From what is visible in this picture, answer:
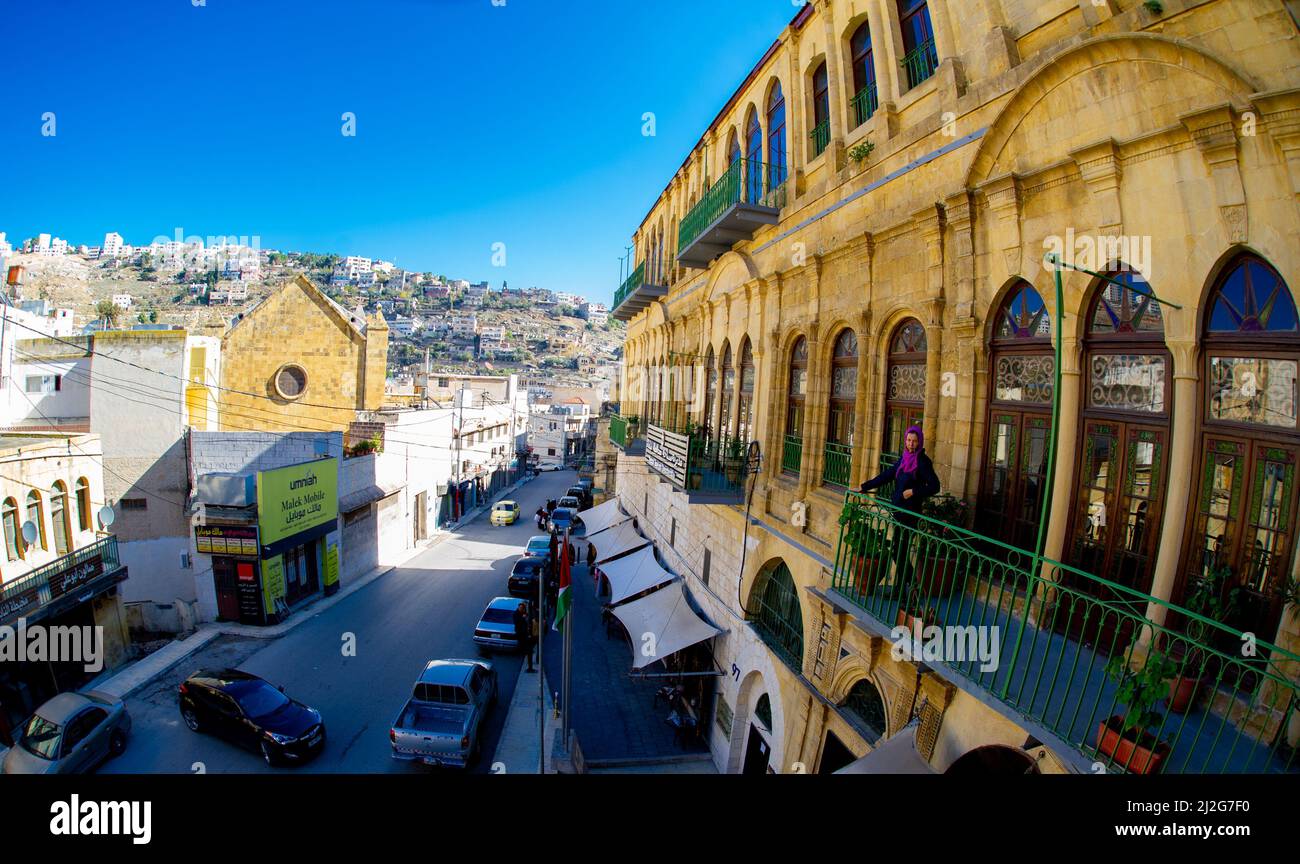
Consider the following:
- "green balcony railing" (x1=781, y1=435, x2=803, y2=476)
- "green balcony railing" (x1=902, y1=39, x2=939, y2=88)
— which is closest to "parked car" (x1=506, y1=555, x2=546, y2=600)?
"green balcony railing" (x1=781, y1=435, x2=803, y2=476)

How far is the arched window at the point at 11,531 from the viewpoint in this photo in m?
15.0

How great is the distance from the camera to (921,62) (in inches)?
293

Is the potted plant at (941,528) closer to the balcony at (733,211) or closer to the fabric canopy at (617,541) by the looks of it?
the balcony at (733,211)

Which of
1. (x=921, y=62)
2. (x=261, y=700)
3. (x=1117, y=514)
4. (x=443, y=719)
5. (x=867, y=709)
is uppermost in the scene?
(x=921, y=62)

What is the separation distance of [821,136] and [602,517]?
58.7 feet

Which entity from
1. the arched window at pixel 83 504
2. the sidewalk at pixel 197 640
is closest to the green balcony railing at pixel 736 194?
the sidewalk at pixel 197 640

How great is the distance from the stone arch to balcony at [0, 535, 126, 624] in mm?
20565

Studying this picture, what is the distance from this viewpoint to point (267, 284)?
168750mm

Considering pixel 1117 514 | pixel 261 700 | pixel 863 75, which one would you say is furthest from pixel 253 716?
pixel 863 75

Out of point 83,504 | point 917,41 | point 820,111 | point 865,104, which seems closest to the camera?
point 917,41

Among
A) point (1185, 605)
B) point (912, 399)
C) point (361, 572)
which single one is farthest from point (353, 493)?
point (1185, 605)

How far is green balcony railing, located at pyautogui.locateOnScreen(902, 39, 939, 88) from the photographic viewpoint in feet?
23.9

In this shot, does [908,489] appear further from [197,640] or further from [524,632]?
[197,640]
